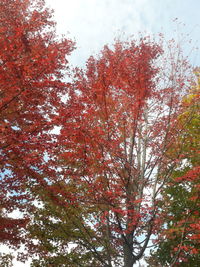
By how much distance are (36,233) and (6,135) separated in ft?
17.1

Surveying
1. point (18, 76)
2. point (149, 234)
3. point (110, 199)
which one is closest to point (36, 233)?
point (110, 199)

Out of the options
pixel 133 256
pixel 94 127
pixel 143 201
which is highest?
pixel 94 127

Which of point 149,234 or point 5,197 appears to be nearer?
point 149,234

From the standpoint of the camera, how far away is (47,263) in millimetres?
10320

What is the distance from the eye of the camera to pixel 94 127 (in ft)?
28.7

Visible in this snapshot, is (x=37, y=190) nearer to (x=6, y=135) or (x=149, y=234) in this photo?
(x=6, y=135)

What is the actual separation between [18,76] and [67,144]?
2.64 m

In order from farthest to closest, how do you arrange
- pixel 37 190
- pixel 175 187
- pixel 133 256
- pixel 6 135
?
pixel 175 187 → pixel 37 190 → pixel 133 256 → pixel 6 135

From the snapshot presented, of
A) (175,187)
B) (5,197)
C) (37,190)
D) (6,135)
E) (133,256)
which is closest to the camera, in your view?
(6,135)

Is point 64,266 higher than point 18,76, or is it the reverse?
point 18,76

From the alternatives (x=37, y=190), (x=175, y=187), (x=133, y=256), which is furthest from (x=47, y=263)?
(x=175, y=187)

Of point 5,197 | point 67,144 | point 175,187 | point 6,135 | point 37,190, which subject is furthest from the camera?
point 175,187

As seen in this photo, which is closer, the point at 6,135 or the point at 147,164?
the point at 6,135

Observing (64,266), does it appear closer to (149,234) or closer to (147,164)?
(149,234)
